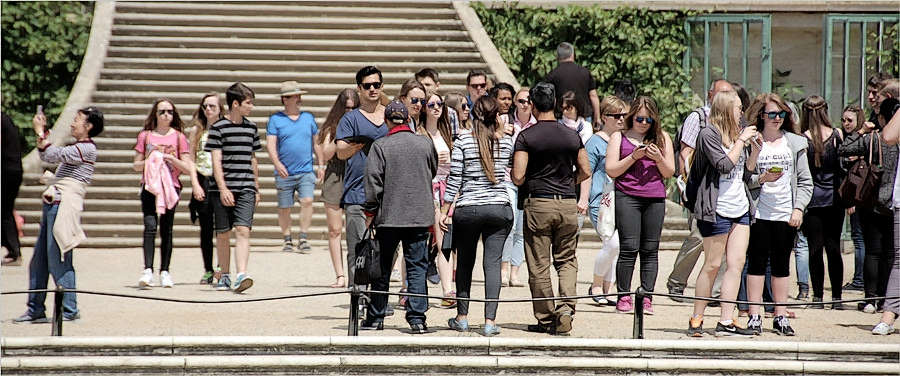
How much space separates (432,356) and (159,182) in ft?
12.5

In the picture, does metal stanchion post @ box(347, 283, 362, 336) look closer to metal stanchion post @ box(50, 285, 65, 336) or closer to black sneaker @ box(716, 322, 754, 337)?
metal stanchion post @ box(50, 285, 65, 336)

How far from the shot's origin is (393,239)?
348 inches

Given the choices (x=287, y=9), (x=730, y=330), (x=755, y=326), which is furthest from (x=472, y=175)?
(x=287, y=9)

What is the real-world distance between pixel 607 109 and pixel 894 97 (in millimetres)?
2140

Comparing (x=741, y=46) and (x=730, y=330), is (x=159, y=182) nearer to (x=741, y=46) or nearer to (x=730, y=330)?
(x=730, y=330)

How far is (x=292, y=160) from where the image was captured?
43.2 ft

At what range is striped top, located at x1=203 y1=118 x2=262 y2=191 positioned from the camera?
421 inches

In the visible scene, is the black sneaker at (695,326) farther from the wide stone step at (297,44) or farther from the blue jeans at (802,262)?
the wide stone step at (297,44)

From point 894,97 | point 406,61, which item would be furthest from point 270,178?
point 894,97

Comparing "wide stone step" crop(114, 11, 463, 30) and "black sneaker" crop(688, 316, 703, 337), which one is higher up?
"wide stone step" crop(114, 11, 463, 30)

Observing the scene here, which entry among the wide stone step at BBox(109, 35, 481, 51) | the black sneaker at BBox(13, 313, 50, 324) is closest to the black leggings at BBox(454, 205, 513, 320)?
the black sneaker at BBox(13, 313, 50, 324)

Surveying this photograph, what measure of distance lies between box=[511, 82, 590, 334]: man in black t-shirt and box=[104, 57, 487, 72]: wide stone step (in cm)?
815

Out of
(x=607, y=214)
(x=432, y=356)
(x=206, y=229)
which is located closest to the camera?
(x=432, y=356)

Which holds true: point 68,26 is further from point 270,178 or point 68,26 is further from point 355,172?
point 355,172
